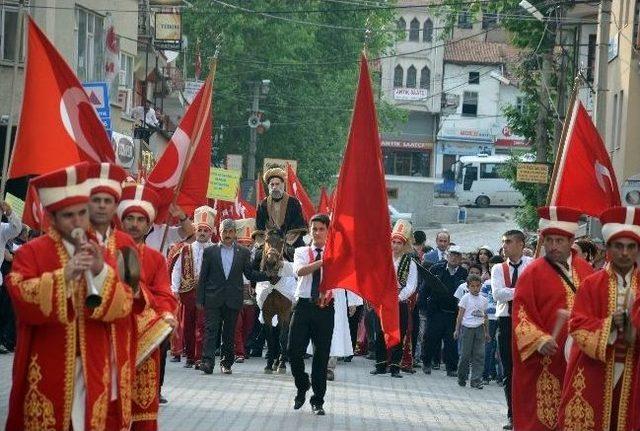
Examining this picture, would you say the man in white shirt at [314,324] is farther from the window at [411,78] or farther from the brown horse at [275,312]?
the window at [411,78]

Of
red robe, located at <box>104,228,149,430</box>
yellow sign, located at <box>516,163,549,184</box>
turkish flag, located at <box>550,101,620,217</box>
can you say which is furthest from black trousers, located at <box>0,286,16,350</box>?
yellow sign, located at <box>516,163,549,184</box>

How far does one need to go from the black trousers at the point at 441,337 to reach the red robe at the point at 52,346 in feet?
52.2

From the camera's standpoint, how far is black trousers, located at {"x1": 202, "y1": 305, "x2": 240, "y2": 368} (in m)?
21.8

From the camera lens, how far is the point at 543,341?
12.1 meters

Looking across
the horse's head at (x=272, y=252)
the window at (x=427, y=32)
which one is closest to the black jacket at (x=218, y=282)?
the horse's head at (x=272, y=252)

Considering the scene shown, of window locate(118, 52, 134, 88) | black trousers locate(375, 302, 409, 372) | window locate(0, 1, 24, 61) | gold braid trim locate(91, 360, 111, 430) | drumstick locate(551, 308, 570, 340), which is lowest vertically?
black trousers locate(375, 302, 409, 372)

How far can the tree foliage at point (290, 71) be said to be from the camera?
63906 millimetres

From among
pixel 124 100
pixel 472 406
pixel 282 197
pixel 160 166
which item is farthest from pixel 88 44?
pixel 160 166

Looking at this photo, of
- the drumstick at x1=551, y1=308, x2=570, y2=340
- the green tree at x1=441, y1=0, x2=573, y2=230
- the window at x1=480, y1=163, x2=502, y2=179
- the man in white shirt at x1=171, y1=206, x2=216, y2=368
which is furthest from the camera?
the window at x1=480, y1=163, x2=502, y2=179

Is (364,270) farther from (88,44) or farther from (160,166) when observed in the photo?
(88,44)

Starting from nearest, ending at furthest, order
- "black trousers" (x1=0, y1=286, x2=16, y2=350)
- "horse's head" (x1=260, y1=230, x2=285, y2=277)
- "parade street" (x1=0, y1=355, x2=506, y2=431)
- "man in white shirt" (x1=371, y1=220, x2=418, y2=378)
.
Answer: "parade street" (x1=0, y1=355, x2=506, y2=431), "horse's head" (x1=260, y1=230, x2=285, y2=277), "black trousers" (x1=0, y1=286, x2=16, y2=350), "man in white shirt" (x1=371, y1=220, x2=418, y2=378)

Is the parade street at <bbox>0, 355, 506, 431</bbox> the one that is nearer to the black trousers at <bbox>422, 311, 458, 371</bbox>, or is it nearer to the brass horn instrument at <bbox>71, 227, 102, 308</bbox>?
the black trousers at <bbox>422, 311, 458, 371</bbox>

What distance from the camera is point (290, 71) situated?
66.8 m

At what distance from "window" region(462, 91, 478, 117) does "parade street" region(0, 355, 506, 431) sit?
3433 inches
